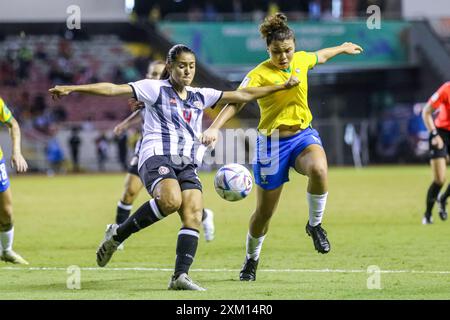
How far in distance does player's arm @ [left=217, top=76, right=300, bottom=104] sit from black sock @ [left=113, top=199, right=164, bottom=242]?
1.21 m

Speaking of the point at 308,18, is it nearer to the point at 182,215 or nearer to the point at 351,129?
the point at 351,129

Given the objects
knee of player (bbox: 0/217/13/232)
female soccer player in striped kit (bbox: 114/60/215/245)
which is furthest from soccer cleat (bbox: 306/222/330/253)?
female soccer player in striped kit (bbox: 114/60/215/245)

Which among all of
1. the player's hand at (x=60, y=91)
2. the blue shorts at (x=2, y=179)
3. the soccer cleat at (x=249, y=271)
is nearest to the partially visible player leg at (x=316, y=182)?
the soccer cleat at (x=249, y=271)

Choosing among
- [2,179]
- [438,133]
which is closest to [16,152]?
[2,179]

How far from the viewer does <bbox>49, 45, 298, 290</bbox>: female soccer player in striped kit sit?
27.4 ft

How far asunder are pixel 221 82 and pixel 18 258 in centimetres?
2646

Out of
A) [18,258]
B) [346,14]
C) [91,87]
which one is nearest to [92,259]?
[18,258]

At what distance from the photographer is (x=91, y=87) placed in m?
8.12

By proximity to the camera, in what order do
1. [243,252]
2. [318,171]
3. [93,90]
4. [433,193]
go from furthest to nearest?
1. [433,193]
2. [243,252]
3. [318,171]
4. [93,90]

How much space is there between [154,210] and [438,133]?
7.91 metres

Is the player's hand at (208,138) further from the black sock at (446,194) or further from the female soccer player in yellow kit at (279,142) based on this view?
the black sock at (446,194)

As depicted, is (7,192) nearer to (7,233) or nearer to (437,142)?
(7,233)

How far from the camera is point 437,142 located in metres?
14.9

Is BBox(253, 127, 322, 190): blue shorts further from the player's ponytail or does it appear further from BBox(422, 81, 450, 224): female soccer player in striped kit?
BBox(422, 81, 450, 224): female soccer player in striped kit
